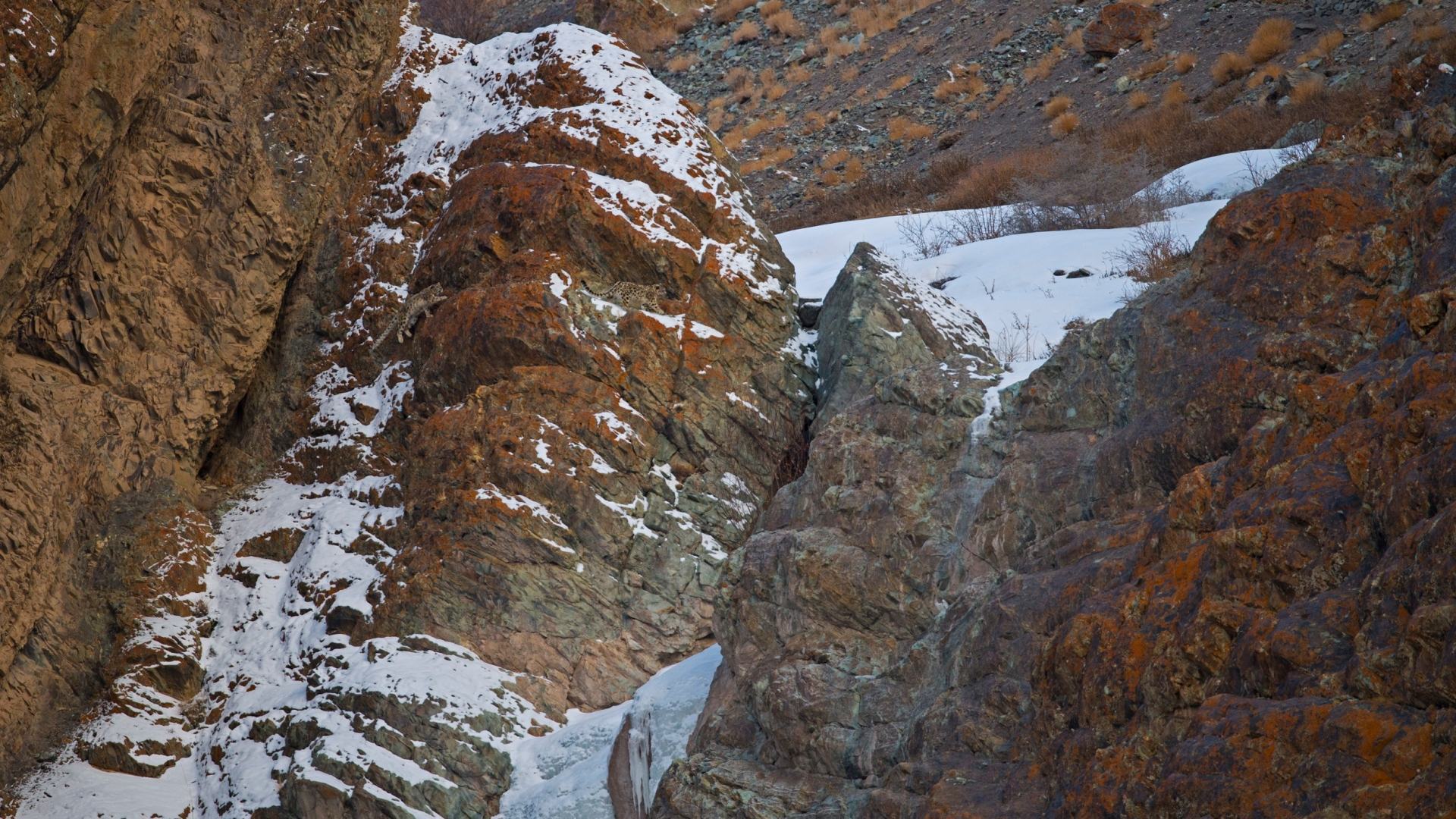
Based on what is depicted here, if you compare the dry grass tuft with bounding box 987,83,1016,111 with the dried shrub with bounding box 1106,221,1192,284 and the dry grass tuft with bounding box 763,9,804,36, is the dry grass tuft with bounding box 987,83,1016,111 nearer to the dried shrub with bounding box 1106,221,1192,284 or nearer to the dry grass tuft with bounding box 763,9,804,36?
the dry grass tuft with bounding box 763,9,804,36

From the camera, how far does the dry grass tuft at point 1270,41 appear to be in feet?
65.9

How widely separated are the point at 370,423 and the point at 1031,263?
22.2ft

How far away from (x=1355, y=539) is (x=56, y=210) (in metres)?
7.02

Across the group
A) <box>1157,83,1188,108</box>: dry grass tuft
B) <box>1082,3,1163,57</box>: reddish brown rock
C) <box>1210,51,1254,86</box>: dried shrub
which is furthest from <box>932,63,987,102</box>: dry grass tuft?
<box>1210,51,1254,86</box>: dried shrub

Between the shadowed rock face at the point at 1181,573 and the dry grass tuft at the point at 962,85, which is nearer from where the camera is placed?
the shadowed rock face at the point at 1181,573

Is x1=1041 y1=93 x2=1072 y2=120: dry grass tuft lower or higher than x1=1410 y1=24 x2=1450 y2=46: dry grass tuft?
lower

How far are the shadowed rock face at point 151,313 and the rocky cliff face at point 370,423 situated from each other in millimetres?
29

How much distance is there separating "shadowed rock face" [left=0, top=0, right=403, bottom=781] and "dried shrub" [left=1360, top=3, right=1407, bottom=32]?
15309 millimetres

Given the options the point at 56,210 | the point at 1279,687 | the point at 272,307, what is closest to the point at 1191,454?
the point at 1279,687

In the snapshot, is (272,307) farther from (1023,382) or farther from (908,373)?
(1023,382)

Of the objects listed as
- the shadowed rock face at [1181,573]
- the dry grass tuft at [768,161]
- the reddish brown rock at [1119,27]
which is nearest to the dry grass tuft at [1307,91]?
the reddish brown rock at [1119,27]

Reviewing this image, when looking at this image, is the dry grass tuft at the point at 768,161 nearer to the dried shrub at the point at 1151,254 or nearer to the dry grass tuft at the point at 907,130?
the dry grass tuft at the point at 907,130

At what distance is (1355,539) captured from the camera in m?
3.72

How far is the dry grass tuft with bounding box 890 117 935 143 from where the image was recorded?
24078 mm
